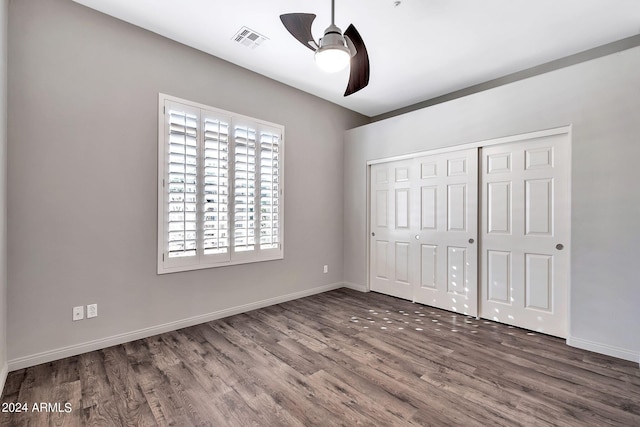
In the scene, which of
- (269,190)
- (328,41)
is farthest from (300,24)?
(269,190)

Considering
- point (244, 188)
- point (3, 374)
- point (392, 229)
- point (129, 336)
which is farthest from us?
point (392, 229)

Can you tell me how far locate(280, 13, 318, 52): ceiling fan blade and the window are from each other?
1.71m

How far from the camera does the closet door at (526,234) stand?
3010 mm

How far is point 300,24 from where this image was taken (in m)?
2.00

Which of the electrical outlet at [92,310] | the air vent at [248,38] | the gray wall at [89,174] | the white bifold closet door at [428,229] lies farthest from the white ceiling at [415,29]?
the electrical outlet at [92,310]

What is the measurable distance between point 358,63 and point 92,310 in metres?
3.21

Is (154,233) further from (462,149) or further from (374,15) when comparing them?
(462,149)

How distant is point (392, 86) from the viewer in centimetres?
409

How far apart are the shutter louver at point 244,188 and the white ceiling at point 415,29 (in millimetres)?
925

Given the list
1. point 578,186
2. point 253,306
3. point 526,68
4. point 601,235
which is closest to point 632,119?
point 578,186

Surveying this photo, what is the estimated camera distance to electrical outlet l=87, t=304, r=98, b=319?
2.64 m

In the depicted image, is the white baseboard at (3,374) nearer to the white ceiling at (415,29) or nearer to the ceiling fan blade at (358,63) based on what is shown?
the white ceiling at (415,29)

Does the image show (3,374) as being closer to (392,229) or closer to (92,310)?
(92,310)

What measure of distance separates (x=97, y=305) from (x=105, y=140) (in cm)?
154
